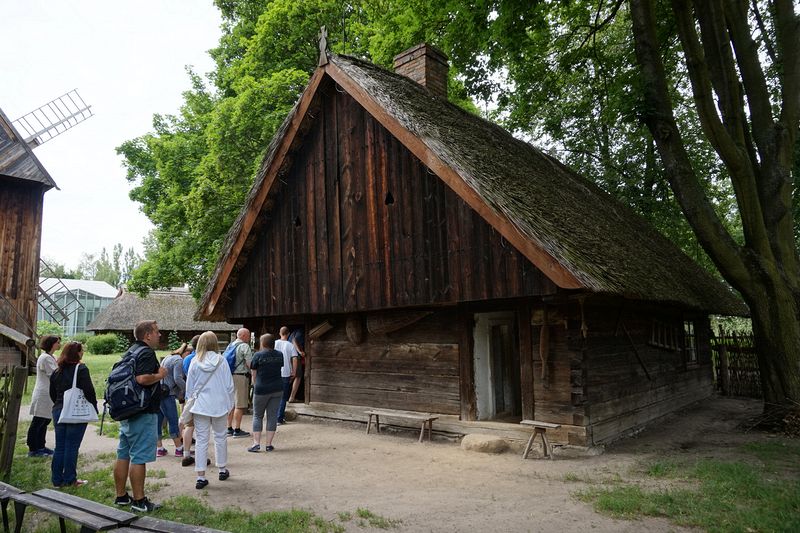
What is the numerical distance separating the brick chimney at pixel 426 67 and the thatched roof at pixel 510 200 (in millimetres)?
928

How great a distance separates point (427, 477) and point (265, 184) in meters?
6.45

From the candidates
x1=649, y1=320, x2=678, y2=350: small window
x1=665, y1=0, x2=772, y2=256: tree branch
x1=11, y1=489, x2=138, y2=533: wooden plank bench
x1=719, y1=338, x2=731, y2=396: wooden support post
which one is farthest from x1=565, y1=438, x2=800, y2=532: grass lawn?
x1=719, y1=338, x2=731, y2=396: wooden support post

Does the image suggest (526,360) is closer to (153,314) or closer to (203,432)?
(203,432)

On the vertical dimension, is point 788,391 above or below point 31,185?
below

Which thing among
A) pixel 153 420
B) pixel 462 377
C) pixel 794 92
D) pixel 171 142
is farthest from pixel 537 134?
pixel 153 420

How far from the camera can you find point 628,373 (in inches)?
376

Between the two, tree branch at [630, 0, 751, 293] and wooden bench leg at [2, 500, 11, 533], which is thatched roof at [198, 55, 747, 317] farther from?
wooden bench leg at [2, 500, 11, 533]

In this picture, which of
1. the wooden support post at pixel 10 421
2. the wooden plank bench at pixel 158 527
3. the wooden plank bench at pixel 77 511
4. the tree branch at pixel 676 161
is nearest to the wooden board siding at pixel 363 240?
the tree branch at pixel 676 161

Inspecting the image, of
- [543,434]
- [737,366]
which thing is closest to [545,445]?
[543,434]

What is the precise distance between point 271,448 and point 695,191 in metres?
8.26

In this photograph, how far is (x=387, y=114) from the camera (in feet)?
28.9

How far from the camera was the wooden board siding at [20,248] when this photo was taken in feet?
61.2

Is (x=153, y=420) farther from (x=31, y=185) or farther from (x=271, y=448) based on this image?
(x=31, y=185)

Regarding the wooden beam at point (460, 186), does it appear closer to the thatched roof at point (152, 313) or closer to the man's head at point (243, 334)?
the man's head at point (243, 334)
